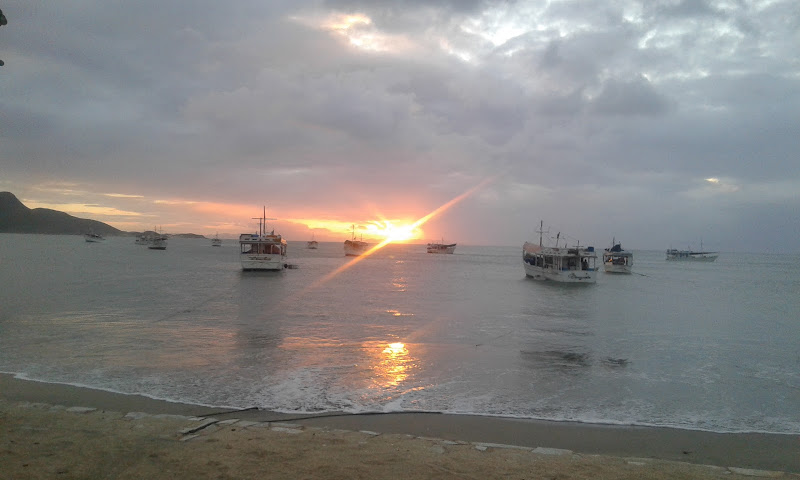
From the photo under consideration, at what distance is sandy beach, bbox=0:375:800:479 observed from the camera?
19.5ft

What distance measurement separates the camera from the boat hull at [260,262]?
56.2 meters

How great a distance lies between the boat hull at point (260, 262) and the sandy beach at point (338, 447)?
1873 inches

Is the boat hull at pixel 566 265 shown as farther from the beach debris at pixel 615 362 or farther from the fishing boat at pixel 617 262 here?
the beach debris at pixel 615 362

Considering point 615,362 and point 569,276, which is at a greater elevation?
point 569,276

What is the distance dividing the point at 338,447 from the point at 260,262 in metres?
52.1

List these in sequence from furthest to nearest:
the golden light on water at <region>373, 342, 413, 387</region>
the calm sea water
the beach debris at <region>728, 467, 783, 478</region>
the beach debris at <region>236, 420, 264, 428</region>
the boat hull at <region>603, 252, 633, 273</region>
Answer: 1. the boat hull at <region>603, 252, 633, 273</region>
2. the golden light on water at <region>373, 342, 413, 387</region>
3. the calm sea water
4. the beach debris at <region>236, 420, 264, 428</region>
5. the beach debris at <region>728, 467, 783, 478</region>

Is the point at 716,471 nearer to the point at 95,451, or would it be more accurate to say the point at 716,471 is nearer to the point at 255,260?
the point at 95,451

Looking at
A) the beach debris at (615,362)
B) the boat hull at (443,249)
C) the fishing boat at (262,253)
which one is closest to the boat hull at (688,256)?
the boat hull at (443,249)

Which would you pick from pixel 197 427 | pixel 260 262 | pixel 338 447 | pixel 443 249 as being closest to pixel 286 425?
pixel 197 427

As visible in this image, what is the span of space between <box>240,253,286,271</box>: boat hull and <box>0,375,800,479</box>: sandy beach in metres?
47.6

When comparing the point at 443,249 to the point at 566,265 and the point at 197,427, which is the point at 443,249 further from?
the point at 197,427

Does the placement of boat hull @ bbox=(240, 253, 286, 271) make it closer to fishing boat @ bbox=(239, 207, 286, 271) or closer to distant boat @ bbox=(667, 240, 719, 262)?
fishing boat @ bbox=(239, 207, 286, 271)

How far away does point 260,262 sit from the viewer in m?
56.8

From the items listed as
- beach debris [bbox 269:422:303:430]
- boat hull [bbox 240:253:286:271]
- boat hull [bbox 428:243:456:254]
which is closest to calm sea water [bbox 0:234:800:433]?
beach debris [bbox 269:422:303:430]
